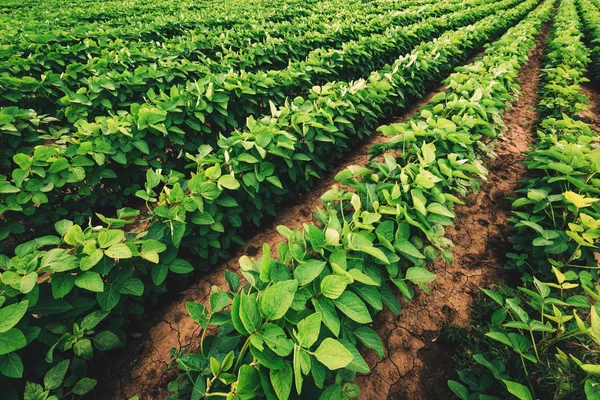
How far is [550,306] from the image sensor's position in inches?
73.3

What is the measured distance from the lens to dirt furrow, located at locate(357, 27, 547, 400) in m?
1.96

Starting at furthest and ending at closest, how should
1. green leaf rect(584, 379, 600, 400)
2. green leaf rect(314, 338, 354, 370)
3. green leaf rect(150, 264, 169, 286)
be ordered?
green leaf rect(150, 264, 169, 286)
green leaf rect(584, 379, 600, 400)
green leaf rect(314, 338, 354, 370)

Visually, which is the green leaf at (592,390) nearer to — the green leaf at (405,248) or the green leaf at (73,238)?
the green leaf at (405,248)

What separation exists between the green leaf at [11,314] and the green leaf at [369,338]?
1523mm

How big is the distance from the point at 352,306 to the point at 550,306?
5.30 ft

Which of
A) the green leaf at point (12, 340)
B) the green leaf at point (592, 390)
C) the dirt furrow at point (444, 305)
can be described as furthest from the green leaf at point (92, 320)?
the green leaf at point (592, 390)

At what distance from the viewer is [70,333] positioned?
1.59m

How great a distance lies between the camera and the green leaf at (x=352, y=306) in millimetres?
1226

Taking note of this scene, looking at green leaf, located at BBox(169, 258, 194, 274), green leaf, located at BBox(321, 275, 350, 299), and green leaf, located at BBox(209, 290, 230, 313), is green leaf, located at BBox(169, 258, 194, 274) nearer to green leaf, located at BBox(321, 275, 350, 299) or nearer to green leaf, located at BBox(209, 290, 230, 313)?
green leaf, located at BBox(209, 290, 230, 313)

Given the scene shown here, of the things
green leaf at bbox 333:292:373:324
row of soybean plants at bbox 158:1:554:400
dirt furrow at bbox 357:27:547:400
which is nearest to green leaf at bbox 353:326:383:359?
row of soybean plants at bbox 158:1:554:400

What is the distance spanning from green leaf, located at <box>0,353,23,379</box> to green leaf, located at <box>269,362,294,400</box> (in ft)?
3.93

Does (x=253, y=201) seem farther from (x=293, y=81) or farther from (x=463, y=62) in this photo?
(x=463, y=62)

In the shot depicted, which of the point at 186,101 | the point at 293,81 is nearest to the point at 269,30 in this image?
the point at 293,81

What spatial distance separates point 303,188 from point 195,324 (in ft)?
6.73
